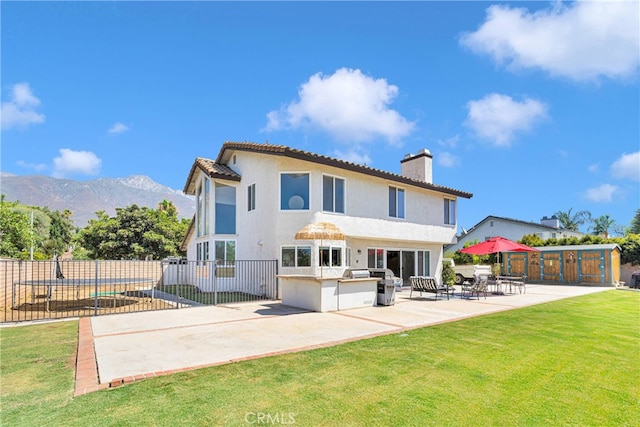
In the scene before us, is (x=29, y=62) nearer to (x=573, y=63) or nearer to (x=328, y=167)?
(x=328, y=167)

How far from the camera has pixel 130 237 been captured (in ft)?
115

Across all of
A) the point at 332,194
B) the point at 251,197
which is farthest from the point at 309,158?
the point at 251,197

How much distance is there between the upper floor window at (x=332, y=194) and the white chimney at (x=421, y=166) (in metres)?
7.73

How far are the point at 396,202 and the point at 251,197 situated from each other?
8153 mm

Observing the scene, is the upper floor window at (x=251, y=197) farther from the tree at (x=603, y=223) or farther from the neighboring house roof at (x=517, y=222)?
the tree at (x=603, y=223)

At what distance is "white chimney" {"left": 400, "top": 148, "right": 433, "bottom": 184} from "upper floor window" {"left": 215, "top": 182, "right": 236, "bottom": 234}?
11599 millimetres

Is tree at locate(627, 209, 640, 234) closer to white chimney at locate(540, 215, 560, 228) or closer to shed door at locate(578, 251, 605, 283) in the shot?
white chimney at locate(540, 215, 560, 228)

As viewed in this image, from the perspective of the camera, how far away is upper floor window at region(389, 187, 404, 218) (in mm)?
19391

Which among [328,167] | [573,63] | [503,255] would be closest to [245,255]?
[328,167]

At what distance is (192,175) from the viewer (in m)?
22.5

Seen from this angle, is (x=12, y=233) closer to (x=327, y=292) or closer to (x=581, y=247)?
(x=327, y=292)

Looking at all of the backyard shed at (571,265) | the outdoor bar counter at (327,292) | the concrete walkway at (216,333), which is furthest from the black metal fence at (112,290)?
the backyard shed at (571,265)

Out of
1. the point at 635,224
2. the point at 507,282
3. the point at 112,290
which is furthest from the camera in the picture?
the point at 635,224

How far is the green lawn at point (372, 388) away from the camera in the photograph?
390cm
